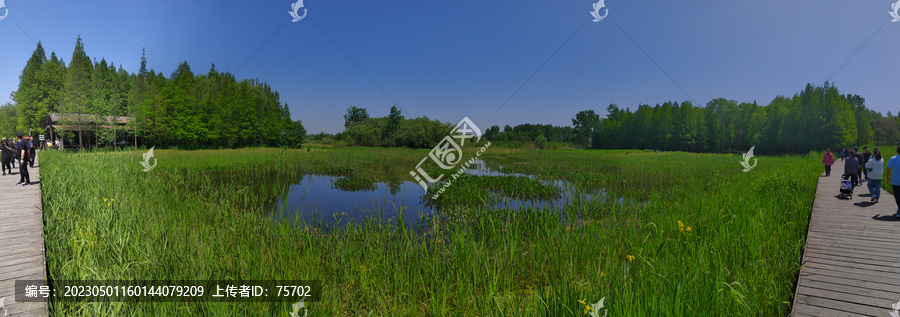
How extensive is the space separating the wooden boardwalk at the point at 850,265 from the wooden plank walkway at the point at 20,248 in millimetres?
8491

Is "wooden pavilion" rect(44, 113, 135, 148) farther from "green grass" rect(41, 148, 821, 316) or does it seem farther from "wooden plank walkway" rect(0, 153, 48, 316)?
"green grass" rect(41, 148, 821, 316)

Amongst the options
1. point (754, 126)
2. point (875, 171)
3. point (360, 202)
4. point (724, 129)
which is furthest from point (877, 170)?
point (724, 129)

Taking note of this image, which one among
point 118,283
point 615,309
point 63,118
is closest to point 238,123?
point 63,118

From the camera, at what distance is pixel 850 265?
4.98m

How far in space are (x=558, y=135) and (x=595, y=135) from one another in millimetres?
19094

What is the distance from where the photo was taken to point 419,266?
5285 mm

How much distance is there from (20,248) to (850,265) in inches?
502

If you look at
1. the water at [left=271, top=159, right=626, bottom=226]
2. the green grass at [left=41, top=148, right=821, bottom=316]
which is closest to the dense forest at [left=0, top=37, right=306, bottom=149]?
the water at [left=271, top=159, right=626, bottom=226]

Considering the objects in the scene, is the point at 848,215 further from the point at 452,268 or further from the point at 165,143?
the point at 165,143

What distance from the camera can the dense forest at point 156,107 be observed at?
4075 cm

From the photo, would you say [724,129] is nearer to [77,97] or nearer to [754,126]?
[754,126]

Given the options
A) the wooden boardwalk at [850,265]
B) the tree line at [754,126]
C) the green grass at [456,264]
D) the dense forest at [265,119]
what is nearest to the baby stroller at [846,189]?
the wooden boardwalk at [850,265]

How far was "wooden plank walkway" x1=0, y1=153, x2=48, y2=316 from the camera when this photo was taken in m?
3.44

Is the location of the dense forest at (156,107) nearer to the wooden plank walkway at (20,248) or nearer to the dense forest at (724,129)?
the dense forest at (724,129)
